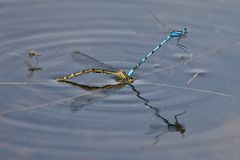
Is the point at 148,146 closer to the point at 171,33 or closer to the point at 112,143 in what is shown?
the point at 112,143

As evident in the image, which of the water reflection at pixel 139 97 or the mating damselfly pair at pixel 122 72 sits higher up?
the mating damselfly pair at pixel 122 72

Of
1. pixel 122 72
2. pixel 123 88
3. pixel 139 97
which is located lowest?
pixel 139 97

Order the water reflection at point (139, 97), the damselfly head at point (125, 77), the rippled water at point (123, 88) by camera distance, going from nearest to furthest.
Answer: the rippled water at point (123, 88) < the water reflection at point (139, 97) < the damselfly head at point (125, 77)

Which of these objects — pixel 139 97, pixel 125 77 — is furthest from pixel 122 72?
pixel 139 97

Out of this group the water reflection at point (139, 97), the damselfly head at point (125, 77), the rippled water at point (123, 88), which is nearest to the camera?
the rippled water at point (123, 88)

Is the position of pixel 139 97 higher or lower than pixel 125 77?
lower

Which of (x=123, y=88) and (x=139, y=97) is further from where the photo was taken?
(x=123, y=88)

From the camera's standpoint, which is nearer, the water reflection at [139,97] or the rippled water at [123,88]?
the rippled water at [123,88]

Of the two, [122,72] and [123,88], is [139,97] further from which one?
[122,72]
